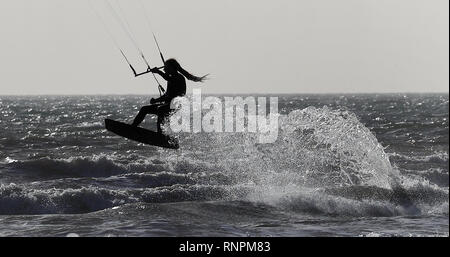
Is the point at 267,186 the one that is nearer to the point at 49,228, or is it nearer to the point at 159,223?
the point at 159,223

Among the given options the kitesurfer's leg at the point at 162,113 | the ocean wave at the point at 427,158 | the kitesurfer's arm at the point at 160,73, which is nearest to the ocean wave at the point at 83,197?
the kitesurfer's leg at the point at 162,113

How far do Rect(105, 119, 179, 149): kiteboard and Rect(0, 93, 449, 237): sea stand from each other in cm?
149

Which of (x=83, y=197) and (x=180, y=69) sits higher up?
(x=180, y=69)

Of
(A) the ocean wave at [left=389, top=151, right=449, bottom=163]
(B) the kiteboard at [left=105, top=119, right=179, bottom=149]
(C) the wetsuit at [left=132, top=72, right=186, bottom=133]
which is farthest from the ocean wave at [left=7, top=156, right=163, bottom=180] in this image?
(A) the ocean wave at [left=389, top=151, right=449, bottom=163]

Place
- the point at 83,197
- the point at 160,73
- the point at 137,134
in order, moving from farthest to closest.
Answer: the point at 83,197 → the point at 137,134 → the point at 160,73

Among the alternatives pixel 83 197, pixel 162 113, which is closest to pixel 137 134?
pixel 162 113

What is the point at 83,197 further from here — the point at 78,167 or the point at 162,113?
the point at 78,167

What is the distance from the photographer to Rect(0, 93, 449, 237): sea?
1408cm

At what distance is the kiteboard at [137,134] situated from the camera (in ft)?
52.4

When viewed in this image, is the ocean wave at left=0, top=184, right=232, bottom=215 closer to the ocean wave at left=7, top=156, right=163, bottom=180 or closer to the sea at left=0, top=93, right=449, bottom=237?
the sea at left=0, top=93, right=449, bottom=237

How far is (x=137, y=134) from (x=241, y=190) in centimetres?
388

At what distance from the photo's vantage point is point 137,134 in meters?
16.2
